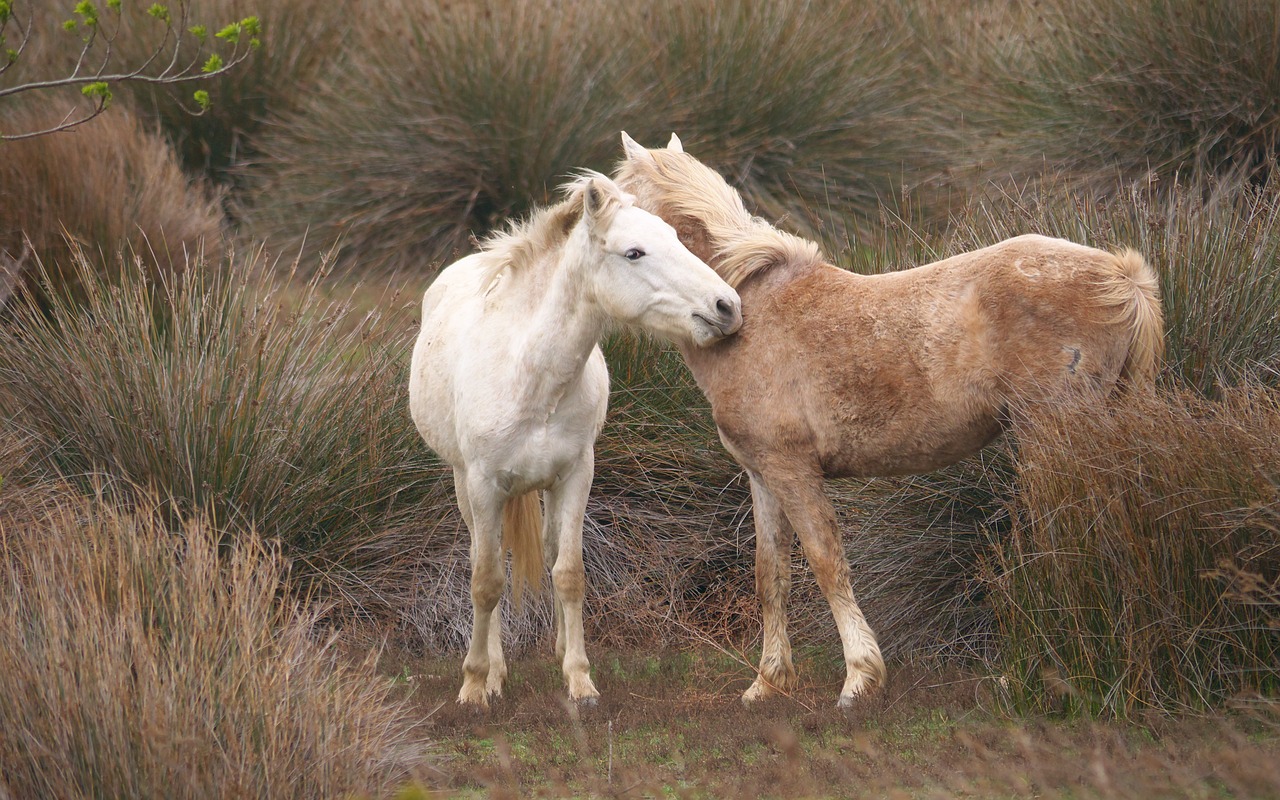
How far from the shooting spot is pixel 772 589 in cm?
526

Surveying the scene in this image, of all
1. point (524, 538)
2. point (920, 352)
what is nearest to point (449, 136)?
point (524, 538)

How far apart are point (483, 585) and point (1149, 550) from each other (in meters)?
2.61

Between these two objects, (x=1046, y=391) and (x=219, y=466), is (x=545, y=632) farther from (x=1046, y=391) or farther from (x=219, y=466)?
(x=1046, y=391)

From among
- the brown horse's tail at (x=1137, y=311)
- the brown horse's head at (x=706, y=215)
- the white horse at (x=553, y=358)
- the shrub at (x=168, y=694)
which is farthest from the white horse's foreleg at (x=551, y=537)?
the brown horse's tail at (x=1137, y=311)

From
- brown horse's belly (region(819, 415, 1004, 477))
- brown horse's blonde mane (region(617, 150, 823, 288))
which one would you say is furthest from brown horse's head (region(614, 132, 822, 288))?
brown horse's belly (region(819, 415, 1004, 477))

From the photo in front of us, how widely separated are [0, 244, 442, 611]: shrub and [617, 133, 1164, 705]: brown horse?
6.91 feet

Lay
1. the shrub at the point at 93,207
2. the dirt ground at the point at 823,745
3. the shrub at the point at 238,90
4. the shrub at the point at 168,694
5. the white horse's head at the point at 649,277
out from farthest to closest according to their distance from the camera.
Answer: the shrub at the point at 238,90 → the shrub at the point at 93,207 → the white horse's head at the point at 649,277 → the dirt ground at the point at 823,745 → the shrub at the point at 168,694

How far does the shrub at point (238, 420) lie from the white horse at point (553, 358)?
3.24 ft

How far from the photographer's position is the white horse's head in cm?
483

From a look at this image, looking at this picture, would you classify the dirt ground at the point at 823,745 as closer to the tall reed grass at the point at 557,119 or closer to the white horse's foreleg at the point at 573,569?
the white horse's foreleg at the point at 573,569

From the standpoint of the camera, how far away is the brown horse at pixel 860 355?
14.9 ft

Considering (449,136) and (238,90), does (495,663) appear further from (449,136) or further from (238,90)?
(238,90)

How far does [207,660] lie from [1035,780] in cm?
238

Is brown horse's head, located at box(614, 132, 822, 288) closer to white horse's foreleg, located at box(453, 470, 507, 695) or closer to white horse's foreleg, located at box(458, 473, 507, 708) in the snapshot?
white horse's foreleg, located at box(458, 473, 507, 708)
